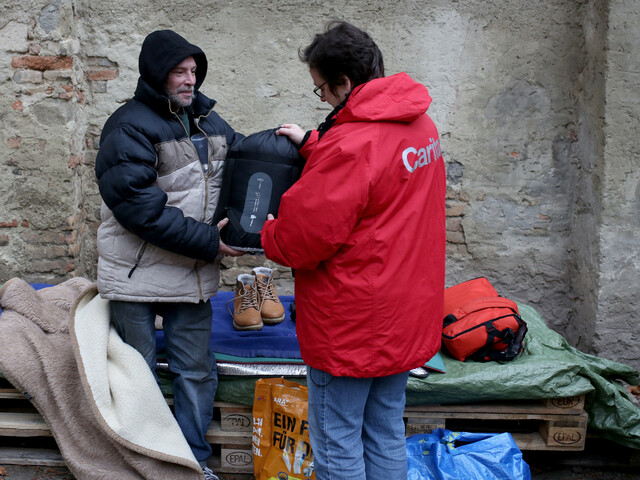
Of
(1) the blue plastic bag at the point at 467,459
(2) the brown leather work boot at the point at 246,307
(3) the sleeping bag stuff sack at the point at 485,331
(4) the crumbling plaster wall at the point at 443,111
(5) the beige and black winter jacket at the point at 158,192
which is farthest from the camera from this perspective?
(4) the crumbling plaster wall at the point at 443,111

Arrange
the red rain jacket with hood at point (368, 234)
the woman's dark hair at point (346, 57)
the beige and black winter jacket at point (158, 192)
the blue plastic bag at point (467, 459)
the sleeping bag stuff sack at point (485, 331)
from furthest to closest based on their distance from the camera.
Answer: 1. the sleeping bag stuff sack at point (485, 331)
2. the blue plastic bag at point (467, 459)
3. the beige and black winter jacket at point (158, 192)
4. the woman's dark hair at point (346, 57)
5. the red rain jacket with hood at point (368, 234)

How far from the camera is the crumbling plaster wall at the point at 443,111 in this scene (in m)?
3.65

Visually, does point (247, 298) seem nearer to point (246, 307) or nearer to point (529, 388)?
point (246, 307)

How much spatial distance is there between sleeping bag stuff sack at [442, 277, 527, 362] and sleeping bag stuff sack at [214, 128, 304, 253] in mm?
1128

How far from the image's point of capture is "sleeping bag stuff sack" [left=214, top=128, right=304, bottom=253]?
7.64ft

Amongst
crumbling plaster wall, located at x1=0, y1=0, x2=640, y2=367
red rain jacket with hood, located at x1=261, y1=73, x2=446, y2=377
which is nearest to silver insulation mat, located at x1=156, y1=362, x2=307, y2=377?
red rain jacket with hood, located at x1=261, y1=73, x2=446, y2=377

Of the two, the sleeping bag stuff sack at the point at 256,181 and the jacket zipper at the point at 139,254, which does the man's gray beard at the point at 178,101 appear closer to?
the sleeping bag stuff sack at the point at 256,181

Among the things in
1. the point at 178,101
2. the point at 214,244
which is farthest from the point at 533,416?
the point at 178,101

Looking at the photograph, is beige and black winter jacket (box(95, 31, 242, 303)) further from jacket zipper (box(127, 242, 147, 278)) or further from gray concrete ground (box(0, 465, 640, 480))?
gray concrete ground (box(0, 465, 640, 480))

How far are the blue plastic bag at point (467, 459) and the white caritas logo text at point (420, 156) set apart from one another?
1.30 meters

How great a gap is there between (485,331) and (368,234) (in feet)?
4.30

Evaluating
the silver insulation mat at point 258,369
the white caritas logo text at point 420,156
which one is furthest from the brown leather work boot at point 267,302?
the white caritas logo text at point 420,156

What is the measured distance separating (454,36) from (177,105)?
6.82ft

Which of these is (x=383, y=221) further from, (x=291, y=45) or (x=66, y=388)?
(x=291, y=45)
